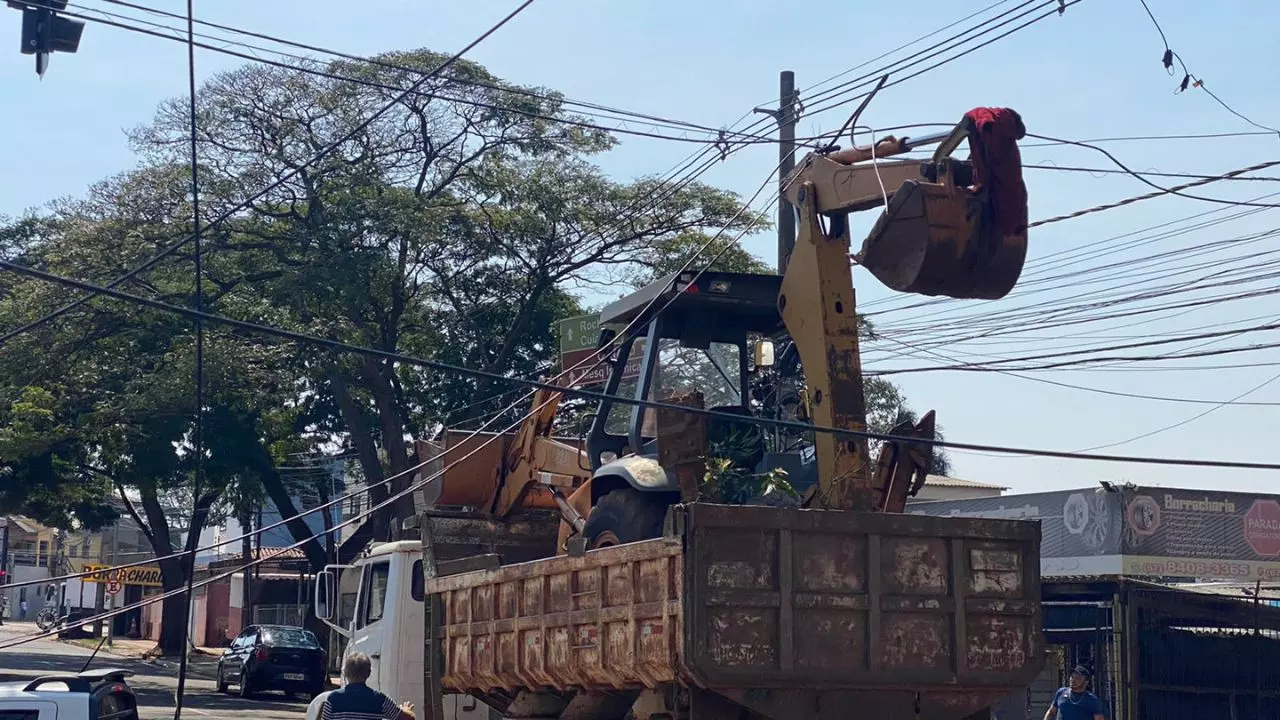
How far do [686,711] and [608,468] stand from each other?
9.31 feet

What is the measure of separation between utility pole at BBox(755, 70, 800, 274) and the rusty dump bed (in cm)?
818

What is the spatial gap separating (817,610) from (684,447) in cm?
219

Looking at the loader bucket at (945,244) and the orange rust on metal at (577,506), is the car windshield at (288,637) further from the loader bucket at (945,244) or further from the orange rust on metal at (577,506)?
the loader bucket at (945,244)

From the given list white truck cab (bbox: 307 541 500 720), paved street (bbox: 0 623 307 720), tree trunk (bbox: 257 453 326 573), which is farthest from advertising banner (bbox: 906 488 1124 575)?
tree trunk (bbox: 257 453 326 573)

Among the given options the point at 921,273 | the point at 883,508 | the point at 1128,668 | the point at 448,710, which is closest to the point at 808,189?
the point at 921,273

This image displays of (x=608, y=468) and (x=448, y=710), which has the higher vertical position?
(x=608, y=468)

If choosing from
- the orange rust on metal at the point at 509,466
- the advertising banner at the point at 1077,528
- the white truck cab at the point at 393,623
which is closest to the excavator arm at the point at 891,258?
the orange rust on metal at the point at 509,466

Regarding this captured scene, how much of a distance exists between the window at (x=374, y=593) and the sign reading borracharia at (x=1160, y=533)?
32.7ft

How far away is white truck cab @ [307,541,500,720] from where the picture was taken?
11.6 m

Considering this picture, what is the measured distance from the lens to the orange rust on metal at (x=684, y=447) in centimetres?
959

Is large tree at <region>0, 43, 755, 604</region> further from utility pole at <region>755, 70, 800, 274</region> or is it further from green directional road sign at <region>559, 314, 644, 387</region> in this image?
green directional road sign at <region>559, 314, 644, 387</region>

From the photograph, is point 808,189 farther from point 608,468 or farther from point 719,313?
point 608,468

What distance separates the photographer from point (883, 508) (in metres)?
9.69

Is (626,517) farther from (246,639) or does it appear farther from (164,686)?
(164,686)
